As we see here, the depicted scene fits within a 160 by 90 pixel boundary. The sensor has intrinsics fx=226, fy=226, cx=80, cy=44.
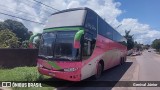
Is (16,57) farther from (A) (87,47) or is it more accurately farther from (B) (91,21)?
(A) (87,47)

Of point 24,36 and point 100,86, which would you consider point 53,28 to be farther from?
point 24,36

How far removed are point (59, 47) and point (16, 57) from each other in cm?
711

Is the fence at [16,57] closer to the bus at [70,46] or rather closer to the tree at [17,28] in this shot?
the bus at [70,46]

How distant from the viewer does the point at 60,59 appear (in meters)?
9.95

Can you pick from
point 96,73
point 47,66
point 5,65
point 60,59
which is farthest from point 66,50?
point 5,65

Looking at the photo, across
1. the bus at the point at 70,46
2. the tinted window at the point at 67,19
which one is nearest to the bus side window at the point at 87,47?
the bus at the point at 70,46

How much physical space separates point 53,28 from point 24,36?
7777cm

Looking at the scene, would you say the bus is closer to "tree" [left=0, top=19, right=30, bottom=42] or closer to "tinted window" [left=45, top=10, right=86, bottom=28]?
"tinted window" [left=45, top=10, right=86, bottom=28]

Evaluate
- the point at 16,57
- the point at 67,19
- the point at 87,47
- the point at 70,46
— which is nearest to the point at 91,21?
the point at 67,19

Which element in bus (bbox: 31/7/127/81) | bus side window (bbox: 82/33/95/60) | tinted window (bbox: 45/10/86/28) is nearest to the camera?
bus (bbox: 31/7/127/81)

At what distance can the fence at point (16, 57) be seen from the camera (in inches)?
604

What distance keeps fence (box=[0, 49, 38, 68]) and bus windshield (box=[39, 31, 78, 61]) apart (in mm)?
5463

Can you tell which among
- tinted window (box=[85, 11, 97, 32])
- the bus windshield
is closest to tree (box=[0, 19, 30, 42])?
tinted window (box=[85, 11, 97, 32])

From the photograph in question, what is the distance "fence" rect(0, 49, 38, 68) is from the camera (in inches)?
604
